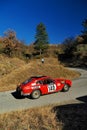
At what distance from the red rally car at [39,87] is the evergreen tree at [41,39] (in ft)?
152

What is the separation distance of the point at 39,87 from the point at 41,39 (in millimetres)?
48674

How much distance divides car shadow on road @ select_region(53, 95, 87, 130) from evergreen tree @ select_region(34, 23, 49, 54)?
2053 inches

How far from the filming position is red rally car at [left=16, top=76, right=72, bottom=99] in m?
18.9

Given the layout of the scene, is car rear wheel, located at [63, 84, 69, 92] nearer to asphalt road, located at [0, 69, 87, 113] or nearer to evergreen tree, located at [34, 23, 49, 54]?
asphalt road, located at [0, 69, 87, 113]

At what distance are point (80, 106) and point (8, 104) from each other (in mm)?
5645

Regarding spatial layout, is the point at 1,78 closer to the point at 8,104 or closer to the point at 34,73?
the point at 34,73

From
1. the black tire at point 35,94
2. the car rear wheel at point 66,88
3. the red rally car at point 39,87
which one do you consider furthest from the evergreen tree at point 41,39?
the black tire at point 35,94

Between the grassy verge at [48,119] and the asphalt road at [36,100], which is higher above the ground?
the asphalt road at [36,100]

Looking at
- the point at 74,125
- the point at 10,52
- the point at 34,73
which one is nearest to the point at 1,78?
the point at 34,73

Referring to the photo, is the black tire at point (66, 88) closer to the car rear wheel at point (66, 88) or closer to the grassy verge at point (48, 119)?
the car rear wheel at point (66, 88)

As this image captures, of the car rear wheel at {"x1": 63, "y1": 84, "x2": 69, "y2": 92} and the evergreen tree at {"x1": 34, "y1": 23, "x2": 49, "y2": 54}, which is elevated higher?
the evergreen tree at {"x1": 34, "y1": 23, "x2": 49, "y2": 54}

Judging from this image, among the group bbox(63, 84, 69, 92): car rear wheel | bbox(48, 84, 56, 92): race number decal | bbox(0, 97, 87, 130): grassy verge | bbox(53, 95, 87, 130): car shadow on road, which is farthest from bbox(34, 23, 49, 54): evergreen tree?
bbox(0, 97, 87, 130): grassy verge

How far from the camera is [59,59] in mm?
62656

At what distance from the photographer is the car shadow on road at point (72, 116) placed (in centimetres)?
1121
